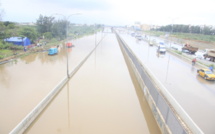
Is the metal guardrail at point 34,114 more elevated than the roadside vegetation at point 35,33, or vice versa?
the roadside vegetation at point 35,33

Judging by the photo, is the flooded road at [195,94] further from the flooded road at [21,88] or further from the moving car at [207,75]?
the flooded road at [21,88]

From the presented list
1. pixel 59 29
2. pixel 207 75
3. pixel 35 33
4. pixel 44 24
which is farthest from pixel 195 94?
pixel 59 29

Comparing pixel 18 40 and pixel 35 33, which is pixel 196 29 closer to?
pixel 35 33

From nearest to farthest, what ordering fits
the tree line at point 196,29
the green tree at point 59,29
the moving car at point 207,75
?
the moving car at point 207,75
the green tree at point 59,29
the tree line at point 196,29

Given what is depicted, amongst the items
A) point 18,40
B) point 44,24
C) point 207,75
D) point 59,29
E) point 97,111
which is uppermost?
point 44,24

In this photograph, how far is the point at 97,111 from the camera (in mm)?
10281

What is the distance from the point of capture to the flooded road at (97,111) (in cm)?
868

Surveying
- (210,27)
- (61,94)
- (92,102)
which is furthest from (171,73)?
(210,27)

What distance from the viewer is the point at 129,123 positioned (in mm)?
9234

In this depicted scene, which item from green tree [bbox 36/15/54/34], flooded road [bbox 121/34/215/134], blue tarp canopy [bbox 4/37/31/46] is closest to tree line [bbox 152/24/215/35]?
green tree [bbox 36/15/54/34]

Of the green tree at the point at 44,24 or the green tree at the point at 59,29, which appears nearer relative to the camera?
the green tree at the point at 44,24

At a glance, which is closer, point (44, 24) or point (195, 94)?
Answer: point (195, 94)

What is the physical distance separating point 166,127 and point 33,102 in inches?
336

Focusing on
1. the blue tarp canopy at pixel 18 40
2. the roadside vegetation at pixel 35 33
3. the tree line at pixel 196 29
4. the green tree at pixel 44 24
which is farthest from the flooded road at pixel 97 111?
the tree line at pixel 196 29
